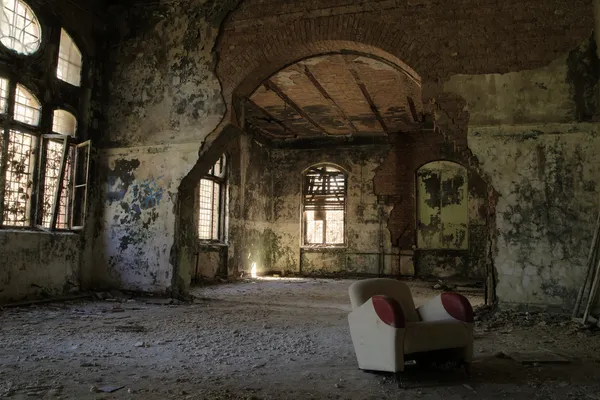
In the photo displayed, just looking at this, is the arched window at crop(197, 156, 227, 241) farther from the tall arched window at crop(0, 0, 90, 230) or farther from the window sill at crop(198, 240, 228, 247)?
the tall arched window at crop(0, 0, 90, 230)

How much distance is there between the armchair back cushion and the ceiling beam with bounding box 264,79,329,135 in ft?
17.9

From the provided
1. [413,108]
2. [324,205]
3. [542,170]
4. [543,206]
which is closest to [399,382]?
[543,206]

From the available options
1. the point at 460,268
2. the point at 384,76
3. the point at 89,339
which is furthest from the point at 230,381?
the point at 460,268

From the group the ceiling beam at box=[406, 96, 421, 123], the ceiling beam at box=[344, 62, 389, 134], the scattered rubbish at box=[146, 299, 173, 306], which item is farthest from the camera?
the ceiling beam at box=[406, 96, 421, 123]

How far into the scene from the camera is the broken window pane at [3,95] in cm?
651

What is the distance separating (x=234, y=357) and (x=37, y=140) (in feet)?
16.3

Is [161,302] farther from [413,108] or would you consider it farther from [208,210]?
[413,108]

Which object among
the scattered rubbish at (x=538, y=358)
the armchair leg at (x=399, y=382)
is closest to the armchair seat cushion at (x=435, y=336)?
the armchair leg at (x=399, y=382)

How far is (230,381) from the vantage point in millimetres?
3355

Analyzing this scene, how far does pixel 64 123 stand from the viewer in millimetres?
7711

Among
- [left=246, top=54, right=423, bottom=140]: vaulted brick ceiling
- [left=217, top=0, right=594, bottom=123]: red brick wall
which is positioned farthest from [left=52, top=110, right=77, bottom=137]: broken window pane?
[left=246, top=54, right=423, bottom=140]: vaulted brick ceiling

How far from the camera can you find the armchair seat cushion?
3318 millimetres

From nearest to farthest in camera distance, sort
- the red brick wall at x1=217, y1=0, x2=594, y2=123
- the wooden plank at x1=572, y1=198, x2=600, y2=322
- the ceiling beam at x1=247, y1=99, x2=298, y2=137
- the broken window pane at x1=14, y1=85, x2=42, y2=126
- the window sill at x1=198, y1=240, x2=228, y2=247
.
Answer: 1. the wooden plank at x1=572, y1=198, x2=600, y2=322
2. the red brick wall at x1=217, y1=0, x2=594, y2=123
3. the broken window pane at x1=14, y1=85, x2=42, y2=126
4. the window sill at x1=198, y1=240, x2=228, y2=247
5. the ceiling beam at x1=247, y1=99, x2=298, y2=137

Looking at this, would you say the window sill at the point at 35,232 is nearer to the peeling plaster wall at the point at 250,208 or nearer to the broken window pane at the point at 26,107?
the broken window pane at the point at 26,107
